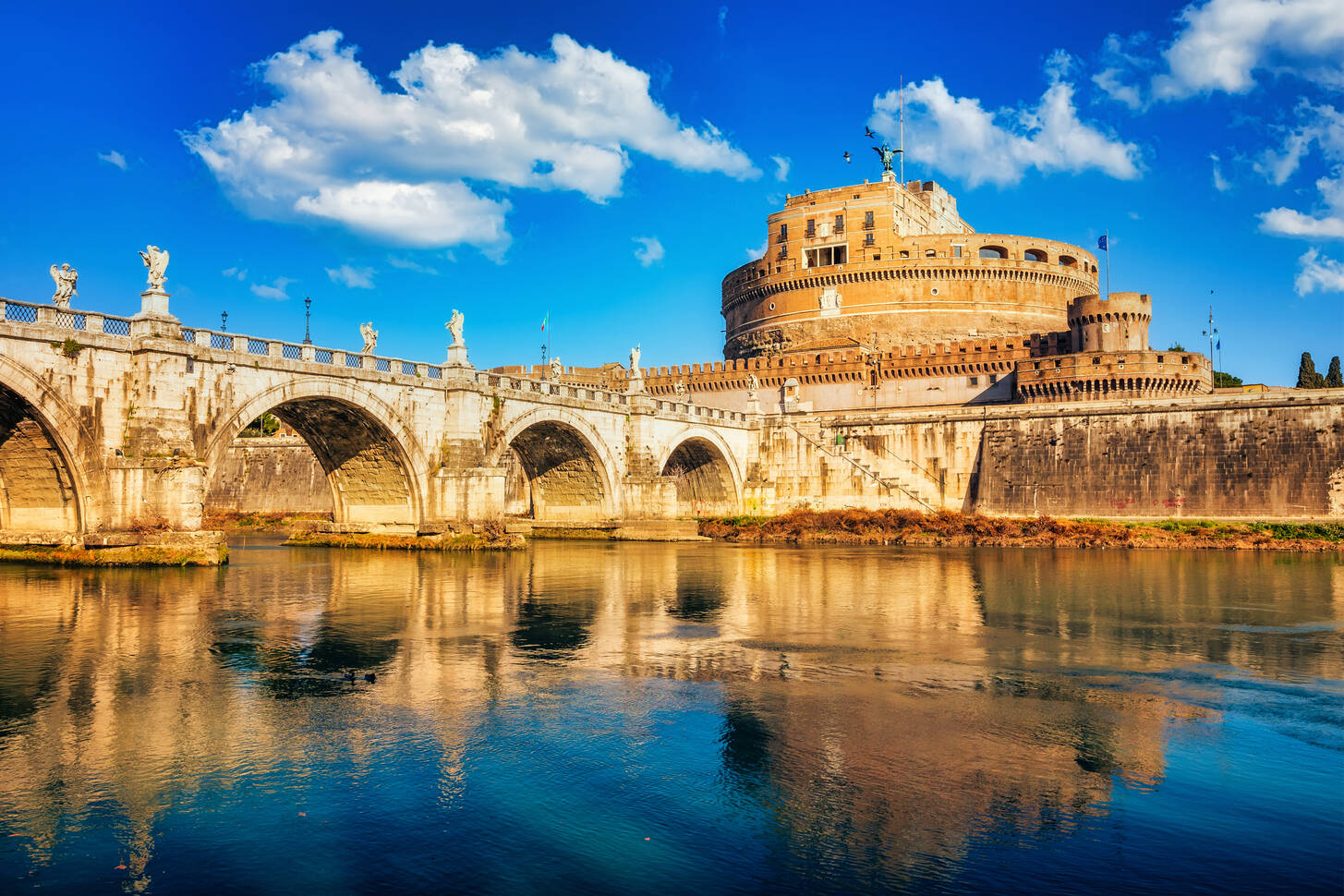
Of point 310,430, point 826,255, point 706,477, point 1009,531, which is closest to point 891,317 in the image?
point 826,255

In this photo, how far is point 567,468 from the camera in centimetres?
4756

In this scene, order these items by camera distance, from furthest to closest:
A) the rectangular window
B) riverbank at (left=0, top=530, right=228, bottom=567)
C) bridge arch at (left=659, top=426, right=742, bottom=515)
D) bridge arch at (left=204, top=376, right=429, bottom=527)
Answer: the rectangular window < bridge arch at (left=659, top=426, right=742, bottom=515) < bridge arch at (left=204, top=376, right=429, bottom=527) < riverbank at (left=0, top=530, right=228, bottom=567)

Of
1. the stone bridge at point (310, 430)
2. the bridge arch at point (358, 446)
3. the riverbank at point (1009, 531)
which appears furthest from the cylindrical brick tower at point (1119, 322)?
the bridge arch at point (358, 446)

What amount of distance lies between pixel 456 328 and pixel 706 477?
78.2ft

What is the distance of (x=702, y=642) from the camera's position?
1778 cm

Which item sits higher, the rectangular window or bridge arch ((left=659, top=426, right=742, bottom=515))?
the rectangular window

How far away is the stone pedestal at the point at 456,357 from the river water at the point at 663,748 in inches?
699

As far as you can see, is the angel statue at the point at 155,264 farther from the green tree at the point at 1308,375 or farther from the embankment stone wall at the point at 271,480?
the green tree at the point at 1308,375

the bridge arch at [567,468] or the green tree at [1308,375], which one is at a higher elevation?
the green tree at [1308,375]

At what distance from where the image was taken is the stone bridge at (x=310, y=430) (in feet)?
85.6

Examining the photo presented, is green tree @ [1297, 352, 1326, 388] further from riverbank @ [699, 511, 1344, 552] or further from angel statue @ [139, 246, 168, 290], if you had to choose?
angel statue @ [139, 246, 168, 290]

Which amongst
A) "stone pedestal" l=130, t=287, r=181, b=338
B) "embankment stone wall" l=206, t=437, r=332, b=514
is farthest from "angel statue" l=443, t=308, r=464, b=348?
"embankment stone wall" l=206, t=437, r=332, b=514

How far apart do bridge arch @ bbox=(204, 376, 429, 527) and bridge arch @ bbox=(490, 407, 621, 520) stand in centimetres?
722

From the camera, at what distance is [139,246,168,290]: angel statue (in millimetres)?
27016
